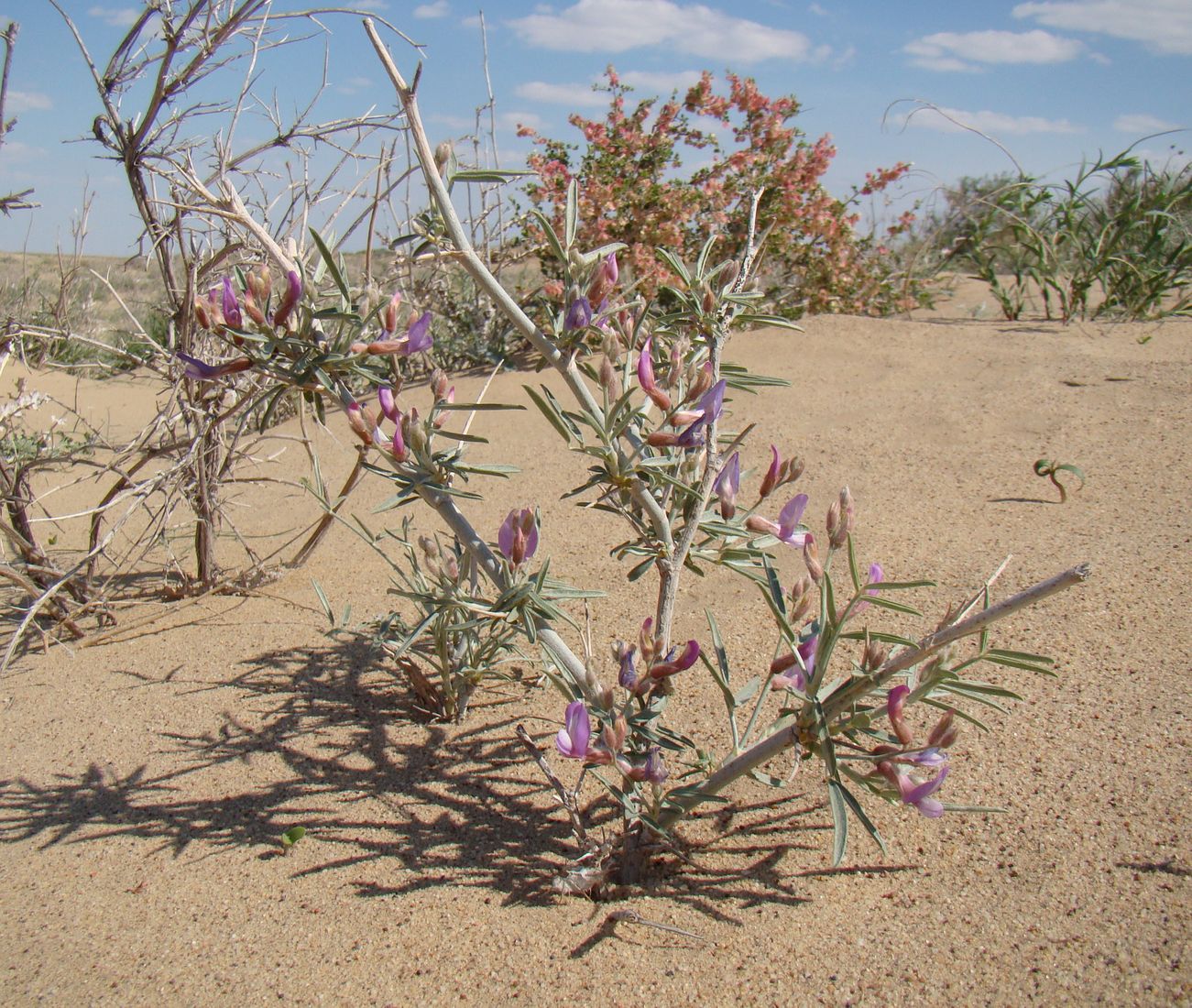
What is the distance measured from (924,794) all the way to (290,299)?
3.30ft

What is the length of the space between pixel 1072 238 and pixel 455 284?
3.46 metres

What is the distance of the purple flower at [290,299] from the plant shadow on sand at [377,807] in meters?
0.91

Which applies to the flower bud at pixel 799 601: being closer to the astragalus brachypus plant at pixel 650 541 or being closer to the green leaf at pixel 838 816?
the astragalus brachypus plant at pixel 650 541

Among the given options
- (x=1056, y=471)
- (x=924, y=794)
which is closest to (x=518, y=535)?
(x=924, y=794)

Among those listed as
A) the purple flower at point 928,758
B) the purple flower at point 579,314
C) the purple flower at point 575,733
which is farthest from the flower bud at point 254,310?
the purple flower at point 928,758

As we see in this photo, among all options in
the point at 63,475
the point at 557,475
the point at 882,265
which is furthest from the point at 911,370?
the point at 63,475

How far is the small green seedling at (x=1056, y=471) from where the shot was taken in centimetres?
268

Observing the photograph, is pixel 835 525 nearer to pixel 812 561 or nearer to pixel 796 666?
pixel 812 561

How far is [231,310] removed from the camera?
1209mm

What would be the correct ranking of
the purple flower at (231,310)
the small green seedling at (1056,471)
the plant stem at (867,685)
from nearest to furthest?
the plant stem at (867,685)
the purple flower at (231,310)
the small green seedling at (1056,471)

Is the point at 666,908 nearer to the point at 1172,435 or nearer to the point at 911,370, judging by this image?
the point at 1172,435

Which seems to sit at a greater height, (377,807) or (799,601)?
(799,601)

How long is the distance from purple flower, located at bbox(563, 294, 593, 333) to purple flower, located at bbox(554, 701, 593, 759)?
0.52 meters

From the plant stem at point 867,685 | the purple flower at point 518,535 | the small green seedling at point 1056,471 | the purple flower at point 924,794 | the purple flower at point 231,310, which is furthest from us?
the small green seedling at point 1056,471
